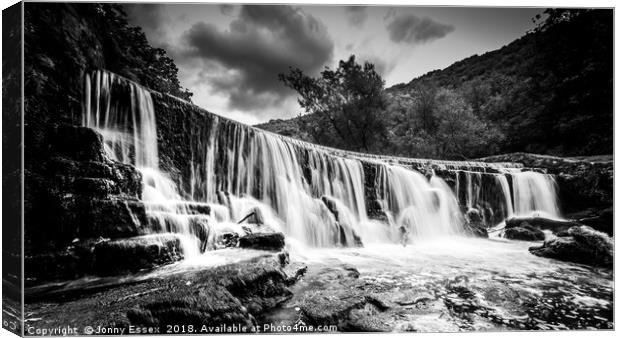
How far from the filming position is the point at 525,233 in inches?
272

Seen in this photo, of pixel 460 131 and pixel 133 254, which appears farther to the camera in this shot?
pixel 460 131

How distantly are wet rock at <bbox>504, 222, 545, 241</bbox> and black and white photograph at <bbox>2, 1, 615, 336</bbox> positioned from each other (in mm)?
55

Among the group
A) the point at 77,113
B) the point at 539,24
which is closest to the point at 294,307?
the point at 77,113

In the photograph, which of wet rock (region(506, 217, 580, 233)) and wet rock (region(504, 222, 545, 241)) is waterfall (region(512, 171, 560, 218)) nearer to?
wet rock (region(506, 217, 580, 233))

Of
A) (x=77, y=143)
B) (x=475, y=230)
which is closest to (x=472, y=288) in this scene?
(x=475, y=230)

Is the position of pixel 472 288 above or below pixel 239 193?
below

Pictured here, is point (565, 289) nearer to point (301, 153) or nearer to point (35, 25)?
point (301, 153)

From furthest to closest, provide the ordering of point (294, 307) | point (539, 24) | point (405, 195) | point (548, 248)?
point (405, 195) → point (548, 248) → point (539, 24) → point (294, 307)

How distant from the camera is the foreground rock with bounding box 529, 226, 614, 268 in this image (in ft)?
13.9

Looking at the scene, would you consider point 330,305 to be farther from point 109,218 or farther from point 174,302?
point 109,218

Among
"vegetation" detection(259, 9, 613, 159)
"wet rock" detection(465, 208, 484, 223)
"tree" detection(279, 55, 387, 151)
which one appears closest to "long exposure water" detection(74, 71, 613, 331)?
"wet rock" detection(465, 208, 484, 223)

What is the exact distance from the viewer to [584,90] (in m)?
4.75

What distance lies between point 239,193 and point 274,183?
854 mm

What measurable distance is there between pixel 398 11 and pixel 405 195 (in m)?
6.13
